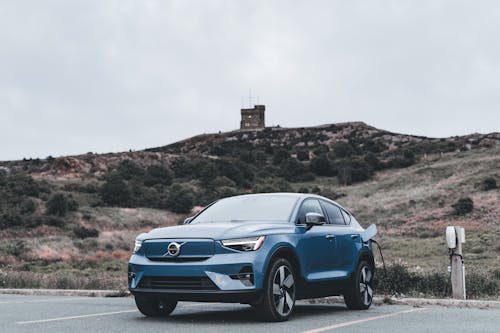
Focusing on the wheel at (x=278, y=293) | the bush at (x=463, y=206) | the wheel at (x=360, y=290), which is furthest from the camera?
the bush at (x=463, y=206)

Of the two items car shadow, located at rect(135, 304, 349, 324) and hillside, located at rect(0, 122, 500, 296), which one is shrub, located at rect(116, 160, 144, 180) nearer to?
hillside, located at rect(0, 122, 500, 296)

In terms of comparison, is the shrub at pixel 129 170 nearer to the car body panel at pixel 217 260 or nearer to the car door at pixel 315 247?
the car door at pixel 315 247

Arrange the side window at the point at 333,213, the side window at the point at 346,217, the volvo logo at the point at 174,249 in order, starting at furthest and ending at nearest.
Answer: the side window at the point at 346,217
the side window at the point at 333,213
the volvo logo at the point at 174,249

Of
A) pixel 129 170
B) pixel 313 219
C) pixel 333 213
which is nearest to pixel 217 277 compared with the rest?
pixel 313 219

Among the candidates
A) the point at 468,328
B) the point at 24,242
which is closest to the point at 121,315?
the point at 468,328

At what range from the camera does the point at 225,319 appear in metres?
9.91

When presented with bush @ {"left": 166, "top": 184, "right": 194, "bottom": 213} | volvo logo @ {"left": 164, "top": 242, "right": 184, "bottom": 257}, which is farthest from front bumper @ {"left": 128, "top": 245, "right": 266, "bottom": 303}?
bush @ {"left": 166, "top": 184, "right": 194, "bottom": 213}

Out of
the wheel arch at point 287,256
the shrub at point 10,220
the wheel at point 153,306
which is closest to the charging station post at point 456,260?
the wheel arch at point 287,256

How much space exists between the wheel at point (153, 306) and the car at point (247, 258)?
13 millimetres

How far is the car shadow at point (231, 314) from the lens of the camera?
9.71 meters

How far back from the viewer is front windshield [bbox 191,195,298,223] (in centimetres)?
1041

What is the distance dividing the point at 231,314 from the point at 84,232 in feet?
135

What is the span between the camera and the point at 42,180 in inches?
2618

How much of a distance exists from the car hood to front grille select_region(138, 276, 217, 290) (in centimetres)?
52
